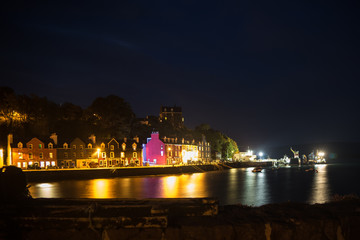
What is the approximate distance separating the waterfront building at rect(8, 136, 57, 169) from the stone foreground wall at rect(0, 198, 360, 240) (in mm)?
71730

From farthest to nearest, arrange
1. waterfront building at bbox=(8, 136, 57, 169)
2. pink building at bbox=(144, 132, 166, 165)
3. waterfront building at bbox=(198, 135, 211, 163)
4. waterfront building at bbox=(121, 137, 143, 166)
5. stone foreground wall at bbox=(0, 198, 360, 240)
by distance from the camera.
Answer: waterfront building at bbox=(198, 135, 211, 163) < pink building at bbox=(144, 132, 166, 165) < waterfront building at bbox=(121, 137, 143, 166) < waterfront building at bbox=(8, 136, 57, 169) < stone foreground wall at bbox=(0, 198, 360, 240)

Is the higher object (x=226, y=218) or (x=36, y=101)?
(x=36, y=101)

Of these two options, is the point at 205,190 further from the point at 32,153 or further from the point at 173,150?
the point at 173,150

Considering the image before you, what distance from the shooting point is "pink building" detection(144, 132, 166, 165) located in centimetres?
9912

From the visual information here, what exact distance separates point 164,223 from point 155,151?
9339 cm

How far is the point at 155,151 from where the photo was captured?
9981cm

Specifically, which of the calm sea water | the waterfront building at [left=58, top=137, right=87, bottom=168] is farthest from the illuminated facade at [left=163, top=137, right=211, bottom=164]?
the calm sea water

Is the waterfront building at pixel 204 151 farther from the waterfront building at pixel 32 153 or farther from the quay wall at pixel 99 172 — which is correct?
the waterfront building at pixel 32 153

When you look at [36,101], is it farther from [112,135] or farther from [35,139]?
[112,135]

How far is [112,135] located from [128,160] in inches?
477

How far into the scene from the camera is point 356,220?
817 centimetres

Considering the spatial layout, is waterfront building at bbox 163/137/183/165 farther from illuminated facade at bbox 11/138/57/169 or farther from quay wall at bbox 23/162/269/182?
illuminated facade at bbox 11/138/57/169

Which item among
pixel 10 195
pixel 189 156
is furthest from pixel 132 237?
pixel 189 156

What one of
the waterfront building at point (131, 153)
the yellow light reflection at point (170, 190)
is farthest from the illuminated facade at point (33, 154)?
the yellow light reflection at point (170, 190)
